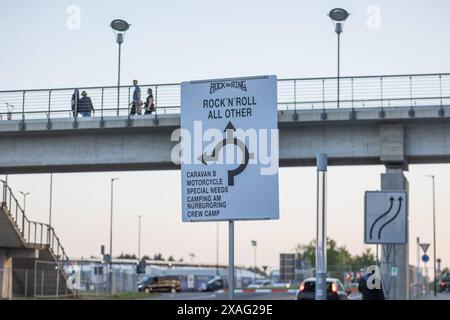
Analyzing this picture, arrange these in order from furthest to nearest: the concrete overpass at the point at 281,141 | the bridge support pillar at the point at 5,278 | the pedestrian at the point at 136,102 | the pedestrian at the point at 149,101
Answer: the bridge support pillar at the point at 5,278 → the pedestrian at the point at 136,102 → the pedestrian at the point at 149,101 → the concrete overpass at the point at 281,141

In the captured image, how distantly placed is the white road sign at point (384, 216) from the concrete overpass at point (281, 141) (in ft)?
62.3

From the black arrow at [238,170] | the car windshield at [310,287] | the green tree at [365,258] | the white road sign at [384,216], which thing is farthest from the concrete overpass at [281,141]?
the green tree at [365,258]

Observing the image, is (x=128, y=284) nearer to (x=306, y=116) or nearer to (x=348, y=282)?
(x=348, y=282)

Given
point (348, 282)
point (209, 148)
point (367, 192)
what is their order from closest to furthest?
1. point (209, 148)
2. point (367, 192)
3. point (348, 282)

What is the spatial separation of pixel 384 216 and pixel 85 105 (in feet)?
79.1

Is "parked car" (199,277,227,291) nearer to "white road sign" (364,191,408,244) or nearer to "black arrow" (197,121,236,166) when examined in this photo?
"white road sign" (364,191,408,244)

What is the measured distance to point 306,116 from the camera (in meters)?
37.9

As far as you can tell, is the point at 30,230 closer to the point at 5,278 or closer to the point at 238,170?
the point at 5,278

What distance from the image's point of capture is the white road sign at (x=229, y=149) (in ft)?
26.4

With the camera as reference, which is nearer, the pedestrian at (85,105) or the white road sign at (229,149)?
the white road sign at (229,149)

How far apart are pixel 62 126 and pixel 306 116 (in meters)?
10.9

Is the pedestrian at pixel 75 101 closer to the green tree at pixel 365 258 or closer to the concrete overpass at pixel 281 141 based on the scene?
the concrete overpass at pixel 281 141

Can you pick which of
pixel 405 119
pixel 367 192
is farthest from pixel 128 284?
pixel 367 192

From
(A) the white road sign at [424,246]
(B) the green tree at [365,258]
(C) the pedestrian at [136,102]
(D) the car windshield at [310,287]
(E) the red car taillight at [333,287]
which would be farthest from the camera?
(B) the green tree at [365,258]
